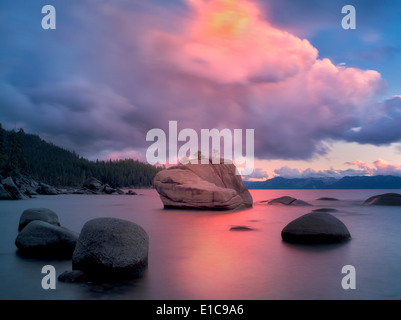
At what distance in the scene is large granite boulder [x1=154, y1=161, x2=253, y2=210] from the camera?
25828 millimetres

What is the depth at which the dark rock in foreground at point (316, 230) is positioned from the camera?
12133 millimetres

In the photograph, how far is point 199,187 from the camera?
26031 millimetres

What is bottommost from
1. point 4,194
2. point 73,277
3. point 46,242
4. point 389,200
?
point 389,200

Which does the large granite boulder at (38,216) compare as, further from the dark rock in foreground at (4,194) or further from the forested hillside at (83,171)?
the forested hillside at (83,171)

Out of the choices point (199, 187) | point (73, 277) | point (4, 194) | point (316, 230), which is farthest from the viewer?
point (4, 194)

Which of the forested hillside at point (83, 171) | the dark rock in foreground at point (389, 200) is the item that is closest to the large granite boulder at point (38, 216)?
the dark rock in foreground at point (389, 200)

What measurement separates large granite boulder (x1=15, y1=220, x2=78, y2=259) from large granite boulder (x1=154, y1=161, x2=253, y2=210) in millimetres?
16228

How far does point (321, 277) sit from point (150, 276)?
4.25 metres

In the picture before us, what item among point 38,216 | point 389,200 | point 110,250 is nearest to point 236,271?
point 110,250

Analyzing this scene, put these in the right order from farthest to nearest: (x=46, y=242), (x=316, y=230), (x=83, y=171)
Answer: (x=83, y=171) → (x=316, y=230) → (x=46, y=242)

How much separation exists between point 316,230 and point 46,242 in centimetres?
952

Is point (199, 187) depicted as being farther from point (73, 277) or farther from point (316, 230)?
point (73, 277)
